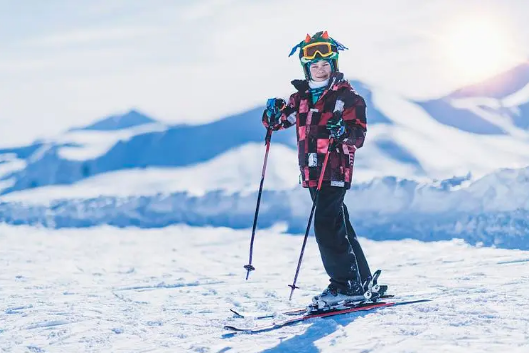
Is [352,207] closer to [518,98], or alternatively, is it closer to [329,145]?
[329,145]

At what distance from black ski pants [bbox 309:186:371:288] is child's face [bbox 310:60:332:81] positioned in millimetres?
704

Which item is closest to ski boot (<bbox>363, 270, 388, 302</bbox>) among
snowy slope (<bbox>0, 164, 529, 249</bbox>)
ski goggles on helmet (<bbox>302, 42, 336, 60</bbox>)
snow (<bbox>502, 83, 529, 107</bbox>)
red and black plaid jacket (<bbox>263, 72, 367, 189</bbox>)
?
red and black plaid jacket (<bbox>263, 72, 367, 189</bbox>)

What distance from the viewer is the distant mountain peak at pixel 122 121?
16.7 metres

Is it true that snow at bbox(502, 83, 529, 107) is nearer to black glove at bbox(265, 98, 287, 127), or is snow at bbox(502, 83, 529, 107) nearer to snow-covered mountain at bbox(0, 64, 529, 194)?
snow-covered mountain at bbox(0, 64, 529, 194)

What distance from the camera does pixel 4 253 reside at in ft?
27.4

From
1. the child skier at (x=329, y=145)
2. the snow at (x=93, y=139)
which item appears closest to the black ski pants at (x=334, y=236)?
the child skier at (x=329, y=145)

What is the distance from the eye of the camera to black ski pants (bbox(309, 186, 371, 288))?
153 inches

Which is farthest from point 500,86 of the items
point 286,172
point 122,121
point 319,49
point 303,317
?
point 303,317

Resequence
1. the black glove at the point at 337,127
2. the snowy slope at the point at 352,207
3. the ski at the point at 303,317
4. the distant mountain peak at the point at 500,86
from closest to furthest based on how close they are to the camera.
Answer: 1. the ski at the point at 303,317
2. the black glove at the point at 337,127
3. the snowy slope at the point at 352,207
4. the distant mountain peak at the point at 500,86

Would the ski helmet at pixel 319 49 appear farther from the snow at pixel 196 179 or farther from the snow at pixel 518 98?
the snow at pixel 518 98

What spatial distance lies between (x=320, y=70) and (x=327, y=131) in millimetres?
411

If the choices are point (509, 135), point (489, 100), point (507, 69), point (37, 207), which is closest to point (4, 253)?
point (37, 207)

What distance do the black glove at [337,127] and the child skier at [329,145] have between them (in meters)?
0.02

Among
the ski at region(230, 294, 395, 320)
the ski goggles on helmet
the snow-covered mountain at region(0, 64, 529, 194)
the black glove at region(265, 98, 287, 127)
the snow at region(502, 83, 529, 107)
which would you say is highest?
the snow at region(502, 83, 529, 107)
